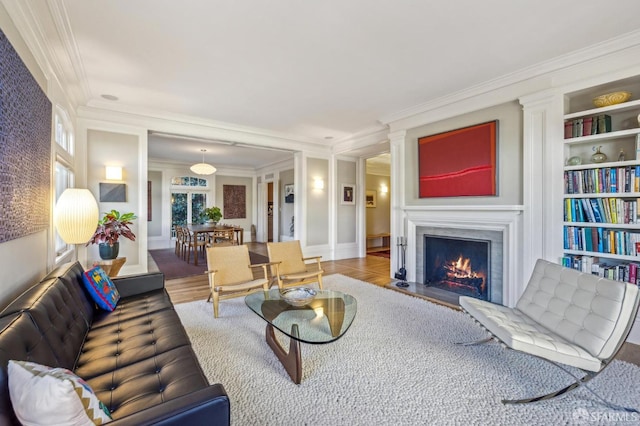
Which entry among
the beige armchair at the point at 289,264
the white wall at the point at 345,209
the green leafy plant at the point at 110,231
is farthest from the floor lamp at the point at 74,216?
the white wall at the point at 345,209

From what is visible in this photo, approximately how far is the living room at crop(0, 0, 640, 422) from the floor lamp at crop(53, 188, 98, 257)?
9 cm

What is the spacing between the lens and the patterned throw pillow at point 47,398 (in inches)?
34.8

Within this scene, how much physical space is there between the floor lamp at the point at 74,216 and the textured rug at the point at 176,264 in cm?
227

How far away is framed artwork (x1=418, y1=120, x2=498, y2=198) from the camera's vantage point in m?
3.80

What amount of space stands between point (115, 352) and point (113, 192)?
362 cm

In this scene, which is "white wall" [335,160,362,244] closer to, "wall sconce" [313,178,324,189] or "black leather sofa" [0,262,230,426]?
"wall sconce" [313,178,324,189]

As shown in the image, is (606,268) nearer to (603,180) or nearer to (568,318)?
(603,180)

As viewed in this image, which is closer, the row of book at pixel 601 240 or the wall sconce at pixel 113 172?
the row of book at pixel 601 240

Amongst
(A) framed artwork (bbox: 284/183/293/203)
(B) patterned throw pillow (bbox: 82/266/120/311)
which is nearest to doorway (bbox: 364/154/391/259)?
(A) framed artwork (bbox: 284/183/293/203)

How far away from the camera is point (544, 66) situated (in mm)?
3197

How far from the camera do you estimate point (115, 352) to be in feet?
5.65

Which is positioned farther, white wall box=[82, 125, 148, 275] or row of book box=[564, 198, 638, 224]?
white wall box=[82, 125, 148, 275]

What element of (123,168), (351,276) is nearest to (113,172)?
(123,168)

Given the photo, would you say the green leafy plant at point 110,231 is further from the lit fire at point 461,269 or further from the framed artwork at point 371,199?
the framed artwork at point 371,199
